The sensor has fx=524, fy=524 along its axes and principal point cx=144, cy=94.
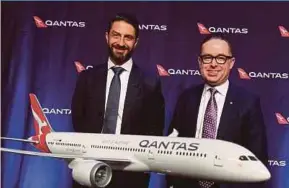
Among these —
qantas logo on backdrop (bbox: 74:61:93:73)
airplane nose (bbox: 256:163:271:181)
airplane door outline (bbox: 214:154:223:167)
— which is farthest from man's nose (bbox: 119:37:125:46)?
airplane nose (bbox: 256:163:271:181)

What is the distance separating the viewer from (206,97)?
3.78 metres

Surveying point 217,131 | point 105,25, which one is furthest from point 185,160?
point 105,25

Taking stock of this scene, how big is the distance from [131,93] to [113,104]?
0.16 meters

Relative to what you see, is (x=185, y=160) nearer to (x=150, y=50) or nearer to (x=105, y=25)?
(x=150, y=50)

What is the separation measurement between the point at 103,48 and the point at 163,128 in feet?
2.48

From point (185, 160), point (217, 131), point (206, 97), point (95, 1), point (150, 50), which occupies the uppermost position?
point (95, 1)

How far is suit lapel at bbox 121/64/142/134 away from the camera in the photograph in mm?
3846

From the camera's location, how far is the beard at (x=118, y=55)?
3908 mm

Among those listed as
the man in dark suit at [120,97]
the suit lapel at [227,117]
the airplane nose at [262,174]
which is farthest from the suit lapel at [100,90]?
the airplane nose at [262,174]

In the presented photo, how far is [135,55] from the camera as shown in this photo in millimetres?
3908

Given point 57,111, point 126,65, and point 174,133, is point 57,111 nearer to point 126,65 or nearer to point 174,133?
point 126,65

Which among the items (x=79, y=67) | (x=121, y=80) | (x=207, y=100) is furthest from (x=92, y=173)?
(x=207, y=100)

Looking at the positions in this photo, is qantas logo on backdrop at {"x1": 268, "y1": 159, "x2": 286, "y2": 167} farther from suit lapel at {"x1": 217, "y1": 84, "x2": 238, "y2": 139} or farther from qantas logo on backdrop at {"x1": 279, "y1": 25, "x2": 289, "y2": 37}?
qantas logo on backdrop at {"x1": 279, "y1": 25, "x2": 289, "y2": 37}

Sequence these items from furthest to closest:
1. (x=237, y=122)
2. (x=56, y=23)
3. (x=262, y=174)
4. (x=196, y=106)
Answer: (x=56, y=23)
(x=196, y=106)
(x=237, y=122)
(x=262, y=174)
